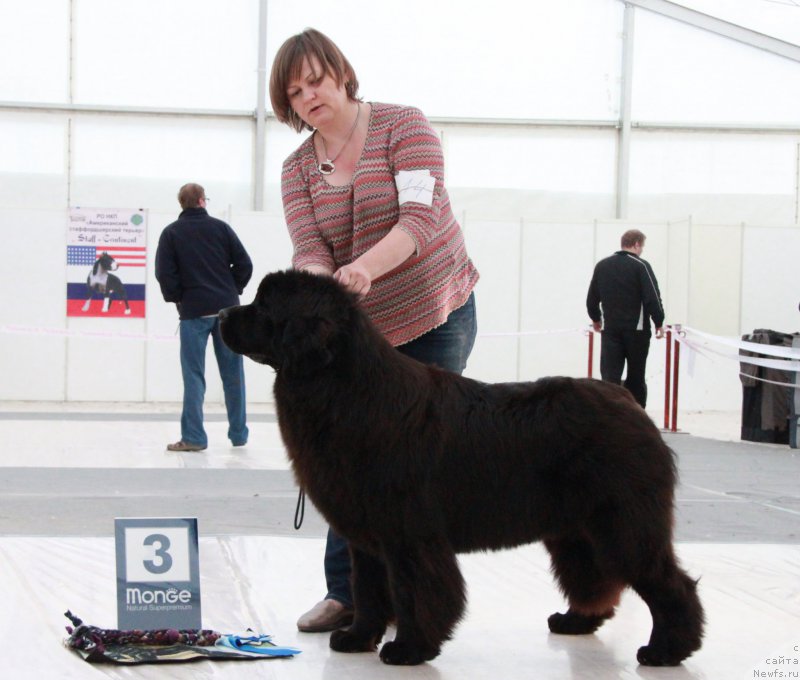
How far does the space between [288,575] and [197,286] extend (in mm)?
4292

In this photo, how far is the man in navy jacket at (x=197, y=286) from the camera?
7.80 metres

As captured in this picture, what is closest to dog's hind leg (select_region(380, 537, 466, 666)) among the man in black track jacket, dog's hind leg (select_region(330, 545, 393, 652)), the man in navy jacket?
dog's hind leg (select_region(330, 545, 393, 652))

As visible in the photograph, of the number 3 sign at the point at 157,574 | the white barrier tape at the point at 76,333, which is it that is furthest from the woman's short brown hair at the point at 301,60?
the white barrier tape at the point at 76,333

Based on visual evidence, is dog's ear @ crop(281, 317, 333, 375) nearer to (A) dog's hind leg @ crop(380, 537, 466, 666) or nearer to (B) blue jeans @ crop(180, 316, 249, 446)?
(A) dog's hind leg @ crop(380, 537, 466, 666)

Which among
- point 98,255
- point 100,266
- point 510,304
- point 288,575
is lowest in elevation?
point 288,575

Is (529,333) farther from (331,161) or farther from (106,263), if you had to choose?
(331,161)

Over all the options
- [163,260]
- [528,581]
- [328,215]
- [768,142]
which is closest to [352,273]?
[328,215]

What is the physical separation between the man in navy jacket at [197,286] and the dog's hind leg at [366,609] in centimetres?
494

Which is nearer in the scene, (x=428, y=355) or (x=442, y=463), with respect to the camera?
(x=442, y=463)

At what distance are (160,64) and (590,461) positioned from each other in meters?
12.3

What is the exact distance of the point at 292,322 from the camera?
2.67m

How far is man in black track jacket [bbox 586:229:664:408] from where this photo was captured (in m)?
9.78

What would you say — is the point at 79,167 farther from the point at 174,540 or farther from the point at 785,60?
the point at 174,540

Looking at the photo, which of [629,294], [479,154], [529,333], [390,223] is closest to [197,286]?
[629,294]
